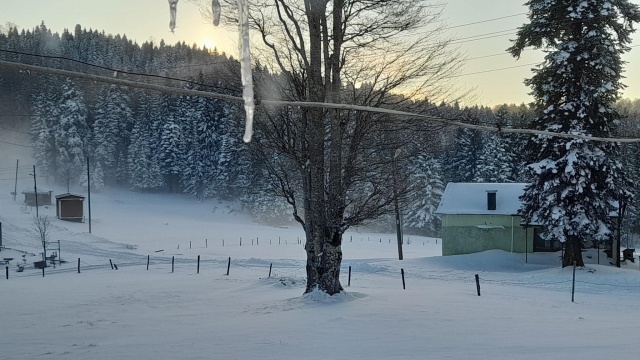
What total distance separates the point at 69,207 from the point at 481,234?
155ft

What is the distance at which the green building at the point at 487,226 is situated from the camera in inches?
1500

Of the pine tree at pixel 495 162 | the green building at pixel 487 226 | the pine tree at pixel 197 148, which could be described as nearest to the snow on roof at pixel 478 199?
the green building at pixel 487 226

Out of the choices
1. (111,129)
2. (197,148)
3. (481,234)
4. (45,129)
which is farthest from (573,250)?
(45,129)

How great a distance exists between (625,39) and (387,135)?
56.0 feet

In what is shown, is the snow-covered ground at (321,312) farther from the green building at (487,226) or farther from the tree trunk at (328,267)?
the green building at (487,226)

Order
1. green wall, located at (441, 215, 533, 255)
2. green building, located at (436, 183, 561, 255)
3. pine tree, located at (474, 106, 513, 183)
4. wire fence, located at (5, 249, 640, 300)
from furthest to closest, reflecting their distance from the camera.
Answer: pine tree, located at (474, 106, 513, 183) < green wall, located at (441, 215, 533, 255) < green building, located at (436, 183, 561, 255) < wire fence, located at (5, 249, 640, 300)

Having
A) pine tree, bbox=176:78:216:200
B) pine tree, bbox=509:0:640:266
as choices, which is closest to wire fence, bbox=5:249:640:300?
pine tree, bbox=509:0:640:266

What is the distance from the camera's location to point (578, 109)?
28375 mm

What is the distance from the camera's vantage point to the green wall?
1508 inches

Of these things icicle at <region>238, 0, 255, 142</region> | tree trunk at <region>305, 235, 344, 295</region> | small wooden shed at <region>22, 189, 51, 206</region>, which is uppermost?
icicle at <region>238, 0, 255, 142</region>

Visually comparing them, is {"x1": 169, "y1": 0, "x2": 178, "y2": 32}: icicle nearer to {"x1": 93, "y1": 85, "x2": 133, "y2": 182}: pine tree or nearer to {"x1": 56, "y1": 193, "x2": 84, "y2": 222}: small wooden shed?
{"x1": 56, "y1": 193, "x2": 84, "y2": 222}: small wooden shed

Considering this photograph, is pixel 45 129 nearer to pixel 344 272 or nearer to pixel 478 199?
pixel 478 199

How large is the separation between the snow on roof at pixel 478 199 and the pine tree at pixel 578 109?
9641mm

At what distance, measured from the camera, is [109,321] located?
576 inches
